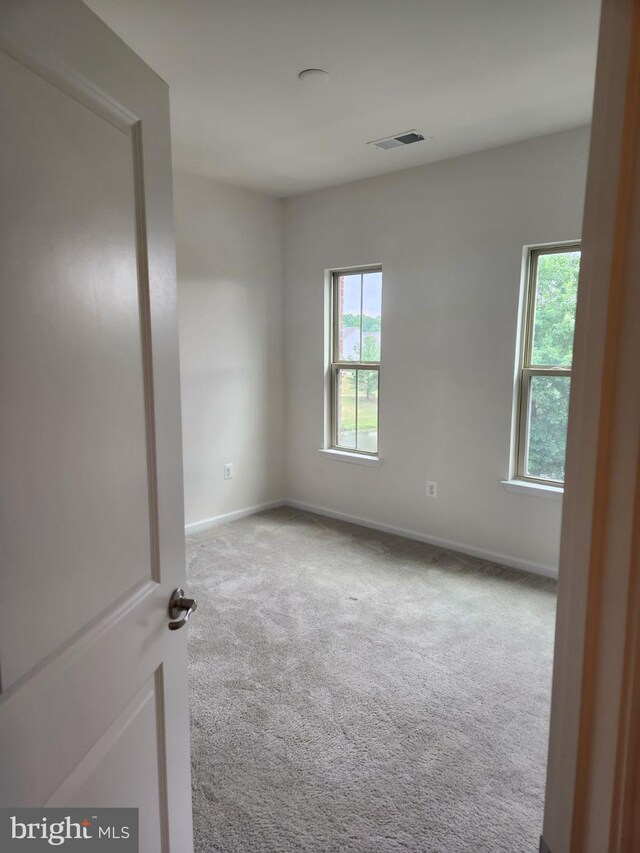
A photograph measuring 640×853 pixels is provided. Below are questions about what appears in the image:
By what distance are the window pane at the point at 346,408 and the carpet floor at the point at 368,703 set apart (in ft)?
3.91

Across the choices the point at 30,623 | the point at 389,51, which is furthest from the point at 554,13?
the point at 30,623

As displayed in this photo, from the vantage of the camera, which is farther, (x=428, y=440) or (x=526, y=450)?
(x=428, y=440)

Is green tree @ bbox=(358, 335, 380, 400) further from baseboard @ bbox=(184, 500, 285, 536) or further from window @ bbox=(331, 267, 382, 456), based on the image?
baseboard @ bbox=(184, 500, 285, 536)

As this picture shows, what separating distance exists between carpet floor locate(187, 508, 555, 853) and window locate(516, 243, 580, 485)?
0.78 meters

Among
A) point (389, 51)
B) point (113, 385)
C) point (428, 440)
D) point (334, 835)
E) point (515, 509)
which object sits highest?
point (389, 51)

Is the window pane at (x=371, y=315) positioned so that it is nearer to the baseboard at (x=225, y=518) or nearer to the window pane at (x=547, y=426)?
the window pane at (x=547, y=426)

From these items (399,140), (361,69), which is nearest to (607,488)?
(361,69)

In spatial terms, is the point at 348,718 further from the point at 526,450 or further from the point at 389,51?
the point at 389,51

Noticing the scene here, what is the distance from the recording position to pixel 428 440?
3.91 metres

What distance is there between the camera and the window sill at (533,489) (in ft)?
10.8

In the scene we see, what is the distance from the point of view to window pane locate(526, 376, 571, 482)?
3318 millimetres

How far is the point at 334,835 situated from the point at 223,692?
0.82 meters

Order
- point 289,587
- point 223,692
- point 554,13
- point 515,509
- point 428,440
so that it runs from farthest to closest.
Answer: point 428,440, point 515,509, point 289,587, point 223,692, point 554,13
